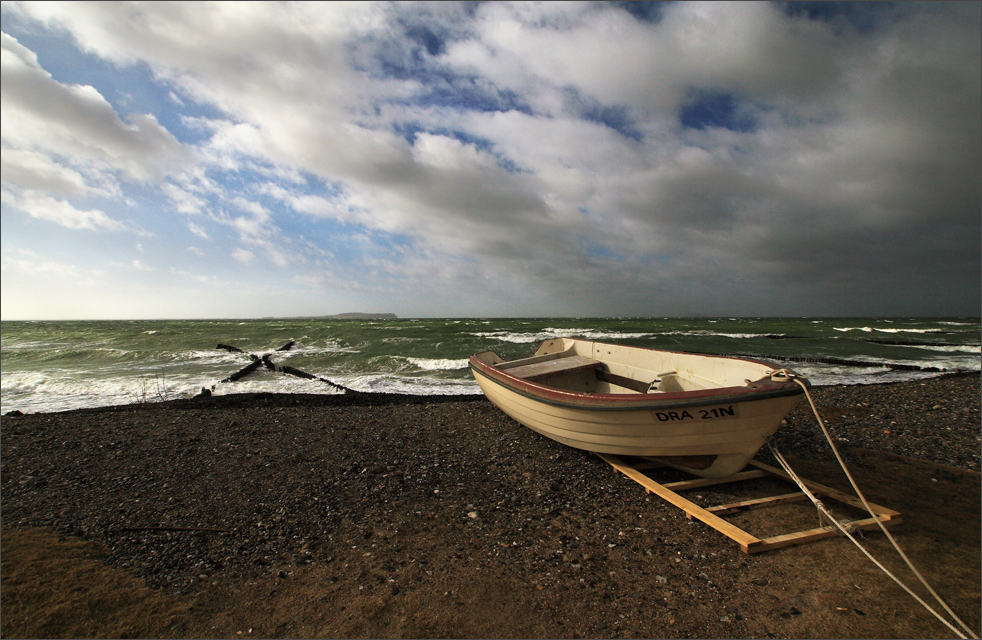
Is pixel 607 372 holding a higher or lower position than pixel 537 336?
higher

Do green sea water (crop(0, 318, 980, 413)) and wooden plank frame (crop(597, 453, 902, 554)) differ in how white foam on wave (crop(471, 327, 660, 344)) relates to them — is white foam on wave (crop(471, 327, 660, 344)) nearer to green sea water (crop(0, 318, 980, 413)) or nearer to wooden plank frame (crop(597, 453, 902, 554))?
green sea water (crop(0, 318, 980, 413))

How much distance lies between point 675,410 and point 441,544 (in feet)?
10.9

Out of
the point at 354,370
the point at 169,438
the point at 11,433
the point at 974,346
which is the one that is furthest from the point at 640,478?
the point at 974,346

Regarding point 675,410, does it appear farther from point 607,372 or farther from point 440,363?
point 440,363

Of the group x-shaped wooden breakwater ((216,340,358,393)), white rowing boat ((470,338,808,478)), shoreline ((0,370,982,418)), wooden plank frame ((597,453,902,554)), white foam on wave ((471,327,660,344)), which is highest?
white rowing boat ((470,338,808,478))

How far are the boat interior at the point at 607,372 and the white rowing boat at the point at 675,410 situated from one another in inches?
1.1

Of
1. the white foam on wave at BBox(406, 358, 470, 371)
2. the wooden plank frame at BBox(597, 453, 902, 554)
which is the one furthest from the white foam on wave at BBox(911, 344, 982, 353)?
the wooden plank frame at BBox(597, 453, 902, 554)

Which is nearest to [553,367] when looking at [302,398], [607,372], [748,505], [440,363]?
[607,372]

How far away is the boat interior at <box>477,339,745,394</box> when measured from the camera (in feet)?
25.6

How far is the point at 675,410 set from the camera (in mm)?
5016

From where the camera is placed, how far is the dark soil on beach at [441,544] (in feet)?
10.5

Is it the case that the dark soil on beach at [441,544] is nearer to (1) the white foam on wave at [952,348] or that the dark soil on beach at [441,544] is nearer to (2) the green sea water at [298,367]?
(2) the green sea water at [298,367]

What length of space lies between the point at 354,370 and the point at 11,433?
11077mm

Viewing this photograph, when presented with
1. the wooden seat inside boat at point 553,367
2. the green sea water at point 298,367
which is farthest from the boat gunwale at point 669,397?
the green sea water at point 298,367
